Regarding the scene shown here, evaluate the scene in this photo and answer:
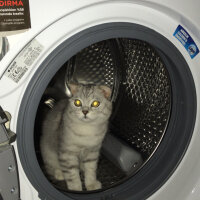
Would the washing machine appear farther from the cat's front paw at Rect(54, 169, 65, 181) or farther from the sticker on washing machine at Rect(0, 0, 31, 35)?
the cat's front paw at Rect(54, 169, 65, 181)

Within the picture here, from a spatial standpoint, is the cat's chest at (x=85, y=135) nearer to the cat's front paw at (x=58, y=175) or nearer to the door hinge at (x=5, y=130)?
the cat's front paw at (x=58, y=175)

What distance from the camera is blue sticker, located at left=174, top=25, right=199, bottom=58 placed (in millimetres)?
874

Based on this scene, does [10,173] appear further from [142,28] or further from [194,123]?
[194,123]

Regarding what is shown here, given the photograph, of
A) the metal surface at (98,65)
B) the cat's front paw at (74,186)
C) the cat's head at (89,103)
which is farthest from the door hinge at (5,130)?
the metal surface at (98,65)

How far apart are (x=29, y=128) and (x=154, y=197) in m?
0.65

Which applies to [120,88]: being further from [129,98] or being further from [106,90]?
[106,90]

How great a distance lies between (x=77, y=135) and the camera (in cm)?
121

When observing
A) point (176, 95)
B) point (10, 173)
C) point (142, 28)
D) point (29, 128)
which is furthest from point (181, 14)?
point (10, 173)

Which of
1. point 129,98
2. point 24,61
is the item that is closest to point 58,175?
point 129,98

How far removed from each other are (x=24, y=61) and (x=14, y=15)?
113 mm

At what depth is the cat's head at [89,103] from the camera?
3.68ft

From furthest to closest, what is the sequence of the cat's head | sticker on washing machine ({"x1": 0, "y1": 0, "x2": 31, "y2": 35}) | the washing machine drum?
the cat's head < the washing machine drum < sticker on washing machine ({"x1": 0, "y1": 0, "x2": 31, "y2": 35})

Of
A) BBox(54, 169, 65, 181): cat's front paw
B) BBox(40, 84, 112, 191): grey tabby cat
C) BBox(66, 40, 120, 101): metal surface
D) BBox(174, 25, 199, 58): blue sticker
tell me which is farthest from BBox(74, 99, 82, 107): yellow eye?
BBox(174, 25, 199, 58): blue sticker

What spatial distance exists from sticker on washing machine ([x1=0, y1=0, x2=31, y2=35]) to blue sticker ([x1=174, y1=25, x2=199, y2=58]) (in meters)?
0.47
